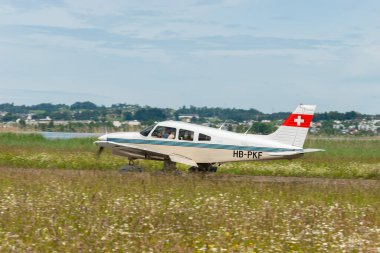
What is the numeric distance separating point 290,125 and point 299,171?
350 centimetres

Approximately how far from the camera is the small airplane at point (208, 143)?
21375 millimetres

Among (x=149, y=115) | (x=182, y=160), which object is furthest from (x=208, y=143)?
(x=149, y=115)

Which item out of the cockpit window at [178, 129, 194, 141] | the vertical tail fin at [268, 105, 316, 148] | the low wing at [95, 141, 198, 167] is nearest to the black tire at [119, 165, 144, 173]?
the low wing at [95, 141, 198, 167]

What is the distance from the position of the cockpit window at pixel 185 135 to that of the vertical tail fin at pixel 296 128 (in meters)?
2.64

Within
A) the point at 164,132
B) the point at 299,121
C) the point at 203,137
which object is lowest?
the point at 203,137

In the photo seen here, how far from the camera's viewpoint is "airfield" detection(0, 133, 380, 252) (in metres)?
8.87

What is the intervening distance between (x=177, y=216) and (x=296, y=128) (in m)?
11.1

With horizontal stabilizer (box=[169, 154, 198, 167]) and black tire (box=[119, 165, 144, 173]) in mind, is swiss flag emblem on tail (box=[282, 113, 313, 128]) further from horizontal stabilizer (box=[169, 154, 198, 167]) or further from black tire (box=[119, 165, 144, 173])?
black tire (box=[119, 165, 144, 173])

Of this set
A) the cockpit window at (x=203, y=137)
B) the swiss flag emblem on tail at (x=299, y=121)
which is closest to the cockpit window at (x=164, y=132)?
the cockpit window at (x=203, y=137)

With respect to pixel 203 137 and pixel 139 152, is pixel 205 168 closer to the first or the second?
pixel 203 137

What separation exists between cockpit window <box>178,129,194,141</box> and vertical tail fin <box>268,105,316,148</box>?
264 cm

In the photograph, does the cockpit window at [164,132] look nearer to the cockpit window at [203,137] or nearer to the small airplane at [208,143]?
the small airplane at [208,143]

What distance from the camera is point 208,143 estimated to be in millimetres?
21844

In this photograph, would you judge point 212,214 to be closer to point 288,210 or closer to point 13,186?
point 288,210
